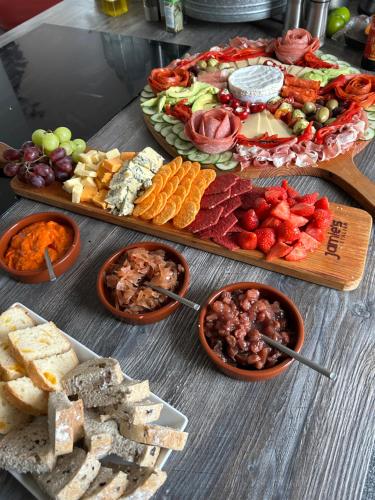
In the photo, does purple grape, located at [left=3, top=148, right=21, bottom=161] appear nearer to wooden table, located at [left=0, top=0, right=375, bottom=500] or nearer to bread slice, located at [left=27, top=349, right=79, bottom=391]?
wooden table, located at [left=0, top=0, right=375, bottom=500]

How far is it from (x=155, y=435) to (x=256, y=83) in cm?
187

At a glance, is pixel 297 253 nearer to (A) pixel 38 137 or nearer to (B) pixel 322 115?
(B) pixel 322 115

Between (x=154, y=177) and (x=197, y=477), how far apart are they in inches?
45.3

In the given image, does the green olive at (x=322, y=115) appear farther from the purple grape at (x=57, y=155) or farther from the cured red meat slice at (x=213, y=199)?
the purple grape at (x=57, y=155)

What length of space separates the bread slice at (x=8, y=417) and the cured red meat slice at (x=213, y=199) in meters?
0.97

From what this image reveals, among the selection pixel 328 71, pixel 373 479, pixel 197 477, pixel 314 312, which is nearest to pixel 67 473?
pixel 197 477

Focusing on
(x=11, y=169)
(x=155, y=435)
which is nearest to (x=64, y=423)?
(x=155, y=435)

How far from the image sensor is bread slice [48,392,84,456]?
0.96m

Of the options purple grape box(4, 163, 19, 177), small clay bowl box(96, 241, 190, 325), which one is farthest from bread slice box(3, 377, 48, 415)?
purple grape box(4, 163, 19, 177)

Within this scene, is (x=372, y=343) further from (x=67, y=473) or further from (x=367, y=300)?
(x=67, y=473)

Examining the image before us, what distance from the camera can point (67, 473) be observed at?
0.96 m

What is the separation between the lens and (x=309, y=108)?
2090mm

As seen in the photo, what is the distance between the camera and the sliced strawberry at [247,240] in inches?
61.9

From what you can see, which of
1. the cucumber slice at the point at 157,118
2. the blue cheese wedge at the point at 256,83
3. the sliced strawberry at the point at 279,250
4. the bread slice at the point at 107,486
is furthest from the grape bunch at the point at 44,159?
the bread slice at the point at 107,486
